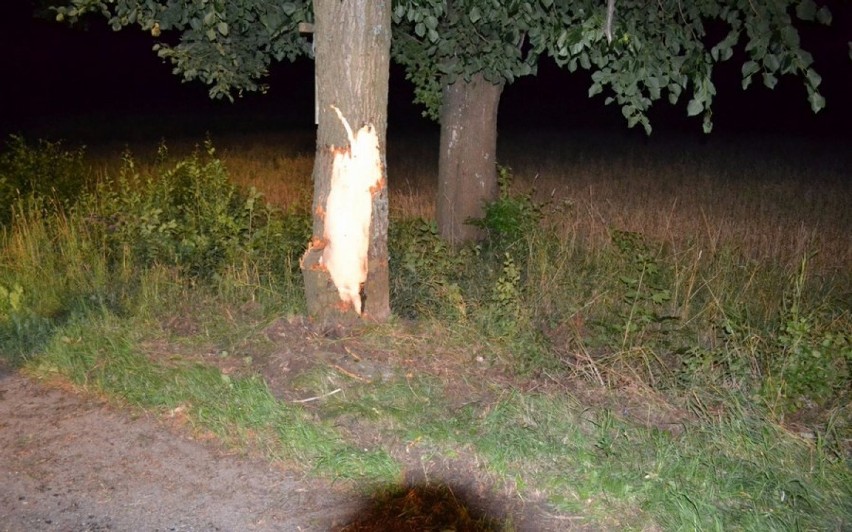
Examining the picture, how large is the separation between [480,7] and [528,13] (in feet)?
1.42

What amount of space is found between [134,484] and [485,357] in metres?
2.46

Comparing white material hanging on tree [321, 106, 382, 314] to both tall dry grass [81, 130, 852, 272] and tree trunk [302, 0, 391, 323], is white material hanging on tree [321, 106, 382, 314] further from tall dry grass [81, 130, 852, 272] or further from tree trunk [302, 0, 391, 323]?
tall dry grass [81, 130, 852, 272]

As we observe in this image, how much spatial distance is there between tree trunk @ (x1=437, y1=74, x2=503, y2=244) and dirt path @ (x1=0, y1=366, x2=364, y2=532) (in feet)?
15.6

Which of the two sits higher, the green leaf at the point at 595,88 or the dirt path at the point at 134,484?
the green leaf at the point at 595,88

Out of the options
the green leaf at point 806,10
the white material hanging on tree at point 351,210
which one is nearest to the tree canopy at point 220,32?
the white material hanging on tree at point 351,210

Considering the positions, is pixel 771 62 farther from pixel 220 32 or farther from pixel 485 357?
pixel 220 32

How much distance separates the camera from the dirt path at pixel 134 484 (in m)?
4.01

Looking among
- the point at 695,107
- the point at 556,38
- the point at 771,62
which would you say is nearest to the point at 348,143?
the point at 556,38

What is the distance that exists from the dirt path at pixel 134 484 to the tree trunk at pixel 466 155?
4.76 m

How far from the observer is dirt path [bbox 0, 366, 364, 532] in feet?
13.2

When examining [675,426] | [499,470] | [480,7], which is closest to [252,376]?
[499,470]

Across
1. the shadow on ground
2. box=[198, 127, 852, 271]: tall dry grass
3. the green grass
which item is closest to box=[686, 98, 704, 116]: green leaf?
box=[198, 127, 852, 271]: tall dry grass

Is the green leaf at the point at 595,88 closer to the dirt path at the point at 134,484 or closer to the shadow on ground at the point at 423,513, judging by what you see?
the shadow on ground at the point at 423,513

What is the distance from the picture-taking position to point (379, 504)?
13.5 ft
